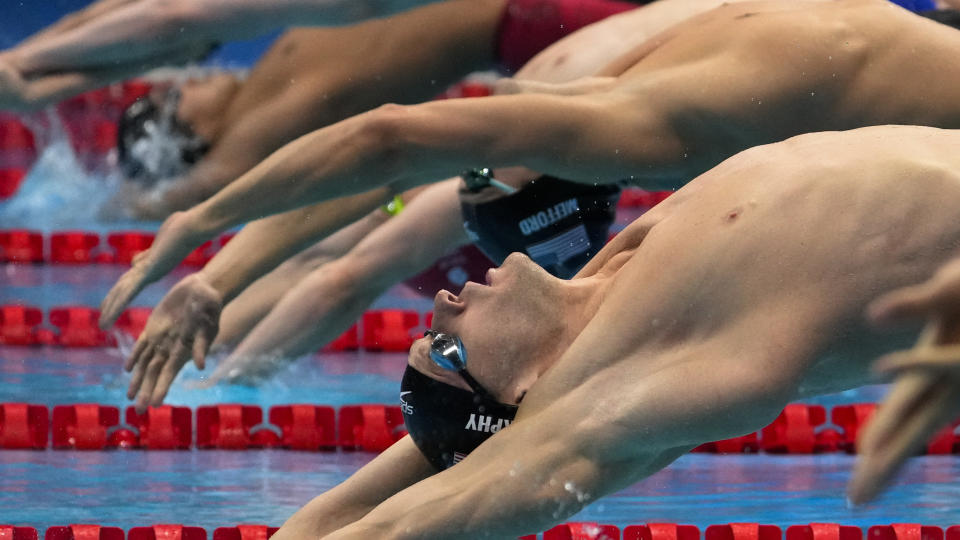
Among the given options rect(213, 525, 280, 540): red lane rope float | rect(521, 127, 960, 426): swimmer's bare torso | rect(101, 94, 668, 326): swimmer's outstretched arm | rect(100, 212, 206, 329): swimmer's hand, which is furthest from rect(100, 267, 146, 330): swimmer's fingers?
rect(521, 127, 960, 426): swimmer's bare torso

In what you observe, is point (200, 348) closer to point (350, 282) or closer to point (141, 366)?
point (141, 366)

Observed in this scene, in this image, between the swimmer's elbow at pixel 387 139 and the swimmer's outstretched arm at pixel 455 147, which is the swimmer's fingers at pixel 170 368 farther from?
the swimmer's elbow at pixel 387 139

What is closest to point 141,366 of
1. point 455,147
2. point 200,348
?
point 200,348

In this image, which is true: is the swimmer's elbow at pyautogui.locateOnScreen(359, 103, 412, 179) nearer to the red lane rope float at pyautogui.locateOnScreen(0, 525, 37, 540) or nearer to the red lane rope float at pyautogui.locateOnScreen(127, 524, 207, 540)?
the red lane rope float at pyautogui.locateOnScreen(127, 524, 207, 540)

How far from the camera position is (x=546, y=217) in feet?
9.91

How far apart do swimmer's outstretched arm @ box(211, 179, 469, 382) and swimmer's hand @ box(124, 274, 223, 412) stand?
0.89 meters

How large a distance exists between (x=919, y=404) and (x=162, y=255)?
1711 millimetres

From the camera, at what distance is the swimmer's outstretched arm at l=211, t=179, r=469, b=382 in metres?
3.49

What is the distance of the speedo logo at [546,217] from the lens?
9.87 ft

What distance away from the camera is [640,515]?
2.62m

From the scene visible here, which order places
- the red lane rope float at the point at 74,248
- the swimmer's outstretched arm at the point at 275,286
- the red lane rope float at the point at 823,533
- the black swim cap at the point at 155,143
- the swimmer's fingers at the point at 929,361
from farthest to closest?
the red lane rope float at the point at 74,248 → the swimmer's outstretched arm at the point at 275,286 → the black swim cap at the point at 155,143 → the red lane rope float at the point at 823,533 → the swimmer's fingers at the point at 929,361

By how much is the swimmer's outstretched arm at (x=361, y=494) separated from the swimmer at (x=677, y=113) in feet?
2.04

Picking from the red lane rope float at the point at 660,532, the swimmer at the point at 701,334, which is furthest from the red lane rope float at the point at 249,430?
the swimmer at the point at 701,334

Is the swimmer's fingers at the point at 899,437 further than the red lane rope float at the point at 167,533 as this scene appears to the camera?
No
